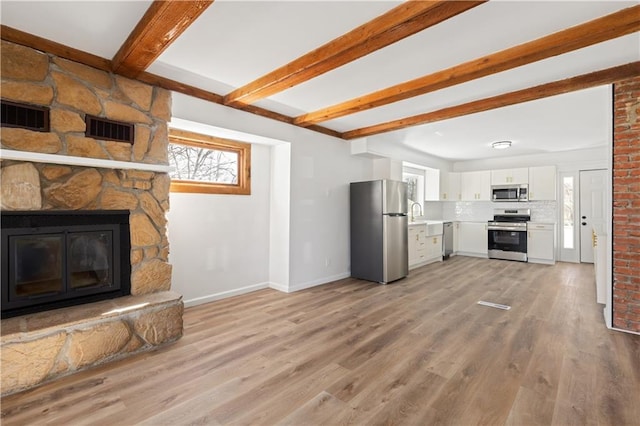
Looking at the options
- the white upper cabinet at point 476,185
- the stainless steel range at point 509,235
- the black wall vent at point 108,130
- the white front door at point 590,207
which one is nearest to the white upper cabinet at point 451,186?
the white upper cabinet at point 476,185

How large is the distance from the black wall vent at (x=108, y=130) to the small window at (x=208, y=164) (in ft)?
2.62

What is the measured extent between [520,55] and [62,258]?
4.15 metres

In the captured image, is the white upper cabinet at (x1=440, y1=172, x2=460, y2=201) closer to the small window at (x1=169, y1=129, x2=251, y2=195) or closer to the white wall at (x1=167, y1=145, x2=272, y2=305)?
the white wall at (x1=167, y1=145, x2=272, y2=305)

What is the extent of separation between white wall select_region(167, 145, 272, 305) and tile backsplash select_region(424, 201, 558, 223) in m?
4.78

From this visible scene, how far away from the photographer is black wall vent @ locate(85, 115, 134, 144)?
8.57ft

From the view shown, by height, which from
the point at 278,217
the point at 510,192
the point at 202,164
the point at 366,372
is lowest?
the point at 366,372

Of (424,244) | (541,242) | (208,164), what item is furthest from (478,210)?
(208,164)

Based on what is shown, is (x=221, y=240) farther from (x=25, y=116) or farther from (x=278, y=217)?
(x=25, y=116)

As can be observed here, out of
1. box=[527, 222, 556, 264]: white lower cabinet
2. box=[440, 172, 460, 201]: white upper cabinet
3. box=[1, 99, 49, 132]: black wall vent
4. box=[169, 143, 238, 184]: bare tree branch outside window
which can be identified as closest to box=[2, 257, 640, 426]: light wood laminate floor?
box=[169, 143, 238, 184]: bare tree branch outside window

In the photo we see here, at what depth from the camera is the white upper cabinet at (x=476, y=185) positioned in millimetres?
7328

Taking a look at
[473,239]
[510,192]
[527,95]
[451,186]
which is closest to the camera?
[527,95]

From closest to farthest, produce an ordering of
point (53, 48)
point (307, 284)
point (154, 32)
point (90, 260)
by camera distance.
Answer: point (154, 32) < point (53, 48) < point (90, 260) < point (307, 284)

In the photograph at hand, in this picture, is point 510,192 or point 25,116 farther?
point 510,192

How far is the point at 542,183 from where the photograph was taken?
21.7 feet
